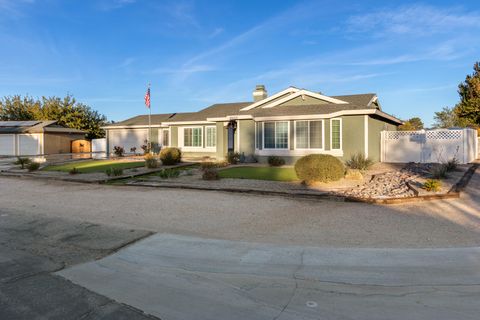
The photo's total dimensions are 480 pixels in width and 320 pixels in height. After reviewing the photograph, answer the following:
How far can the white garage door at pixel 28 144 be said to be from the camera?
33.2 metres

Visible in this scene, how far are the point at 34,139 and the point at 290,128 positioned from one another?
2720cm

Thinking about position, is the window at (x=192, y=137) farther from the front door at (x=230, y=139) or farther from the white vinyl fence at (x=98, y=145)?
the white vinyl fence at (x=98, y=145)

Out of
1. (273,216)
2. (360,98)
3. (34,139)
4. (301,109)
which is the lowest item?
(273,216)

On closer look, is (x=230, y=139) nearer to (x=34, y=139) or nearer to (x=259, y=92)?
(x=259, y=92)

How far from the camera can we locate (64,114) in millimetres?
43125

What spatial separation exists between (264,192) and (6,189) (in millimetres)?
9981

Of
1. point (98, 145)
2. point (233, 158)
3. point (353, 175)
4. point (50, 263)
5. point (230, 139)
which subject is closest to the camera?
point (50, 263)

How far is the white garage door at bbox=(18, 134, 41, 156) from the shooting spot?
33.2m

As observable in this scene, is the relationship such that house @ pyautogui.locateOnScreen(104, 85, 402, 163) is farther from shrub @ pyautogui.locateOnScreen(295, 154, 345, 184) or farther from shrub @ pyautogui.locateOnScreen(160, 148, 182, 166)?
shrub @ pyautogui.locateOnScreen(295, 154, 345, 184)

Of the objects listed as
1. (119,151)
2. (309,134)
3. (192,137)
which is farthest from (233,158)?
(119,151)

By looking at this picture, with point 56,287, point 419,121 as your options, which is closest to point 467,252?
point 56,287

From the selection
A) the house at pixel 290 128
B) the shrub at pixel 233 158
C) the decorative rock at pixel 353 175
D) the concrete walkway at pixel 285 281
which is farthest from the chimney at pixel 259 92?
the concrete walkway at pixel 285 281

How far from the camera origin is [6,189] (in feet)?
42.7

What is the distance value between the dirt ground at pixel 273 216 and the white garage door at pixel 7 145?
27829 mm
